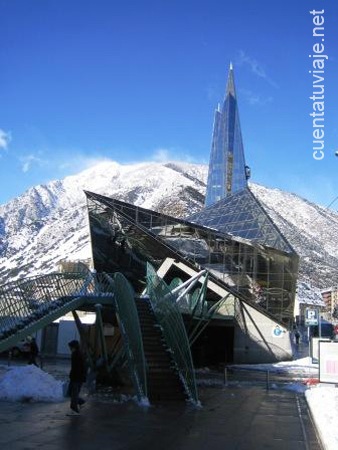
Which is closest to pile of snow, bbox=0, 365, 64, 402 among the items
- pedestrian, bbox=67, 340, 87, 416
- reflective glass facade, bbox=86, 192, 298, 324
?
pedestrian, bbox=67, 340, 87, 416

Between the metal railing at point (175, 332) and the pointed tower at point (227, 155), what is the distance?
5159 inches

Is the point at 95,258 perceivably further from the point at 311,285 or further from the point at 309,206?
the point at 309,206

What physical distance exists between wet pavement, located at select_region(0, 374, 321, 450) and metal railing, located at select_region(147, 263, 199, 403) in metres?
0.76

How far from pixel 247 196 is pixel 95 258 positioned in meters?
19.5

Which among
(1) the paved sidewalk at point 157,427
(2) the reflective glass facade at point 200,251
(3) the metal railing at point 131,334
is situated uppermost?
(2) the reflective glass facade at point 200,251

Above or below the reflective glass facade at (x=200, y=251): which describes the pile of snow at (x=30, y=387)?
below

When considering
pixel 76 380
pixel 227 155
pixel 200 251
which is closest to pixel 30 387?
pixel 76 380

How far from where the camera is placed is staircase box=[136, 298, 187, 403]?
14.2m

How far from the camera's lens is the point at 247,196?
60188 millimetres

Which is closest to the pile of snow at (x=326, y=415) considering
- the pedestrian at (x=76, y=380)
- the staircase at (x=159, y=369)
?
the staircase at (x=159, y=369)

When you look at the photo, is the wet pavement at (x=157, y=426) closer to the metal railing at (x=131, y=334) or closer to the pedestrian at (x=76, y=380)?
the pedestrian at (x=76, y=380)

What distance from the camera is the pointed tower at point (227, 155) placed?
152 metres

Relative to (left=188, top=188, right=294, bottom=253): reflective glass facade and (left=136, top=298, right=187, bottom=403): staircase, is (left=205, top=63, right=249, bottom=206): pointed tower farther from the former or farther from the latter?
(left=136, top=298, right=187, bottom=403): staircase

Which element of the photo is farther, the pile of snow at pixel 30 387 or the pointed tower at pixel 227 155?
the pointed tower at pixel 227 155
